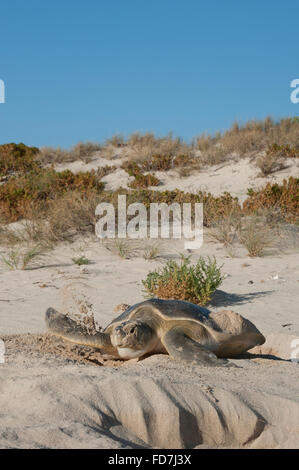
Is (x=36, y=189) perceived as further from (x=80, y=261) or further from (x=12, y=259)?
(x=80, y=261)

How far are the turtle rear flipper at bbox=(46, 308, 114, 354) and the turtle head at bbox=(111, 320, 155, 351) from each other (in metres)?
0.15

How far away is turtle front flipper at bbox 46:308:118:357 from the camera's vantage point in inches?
141

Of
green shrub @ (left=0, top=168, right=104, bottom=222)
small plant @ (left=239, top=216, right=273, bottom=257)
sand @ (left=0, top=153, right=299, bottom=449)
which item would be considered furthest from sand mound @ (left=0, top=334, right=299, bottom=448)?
green shrub @ (left=0, top=168, right=104, bottom=222)

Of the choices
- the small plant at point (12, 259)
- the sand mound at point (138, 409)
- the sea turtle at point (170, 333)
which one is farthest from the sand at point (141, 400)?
the small plant at point (12, 259)

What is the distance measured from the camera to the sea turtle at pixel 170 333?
3.43m

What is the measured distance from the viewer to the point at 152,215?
11844 millimetres

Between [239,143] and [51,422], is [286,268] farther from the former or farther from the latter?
[239,143]

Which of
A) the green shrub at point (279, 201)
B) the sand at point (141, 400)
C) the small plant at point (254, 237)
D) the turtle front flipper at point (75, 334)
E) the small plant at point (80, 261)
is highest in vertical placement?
the green shrub at point (279, 201)

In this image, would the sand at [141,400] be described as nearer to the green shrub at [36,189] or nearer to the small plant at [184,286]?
the small plant at [184,286]


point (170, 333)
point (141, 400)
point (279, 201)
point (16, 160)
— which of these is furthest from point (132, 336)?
point (16, 160)

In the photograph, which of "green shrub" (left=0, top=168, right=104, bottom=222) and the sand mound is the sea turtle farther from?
"green shrub" (left=0, top=168, right=104, bottom=222)

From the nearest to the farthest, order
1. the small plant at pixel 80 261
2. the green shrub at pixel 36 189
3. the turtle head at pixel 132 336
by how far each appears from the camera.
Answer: the turtle head at pixel 132 336 < the small plant at pixel 80 261 < the green shrub at pixel 36 189

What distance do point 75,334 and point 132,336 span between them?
49cm
